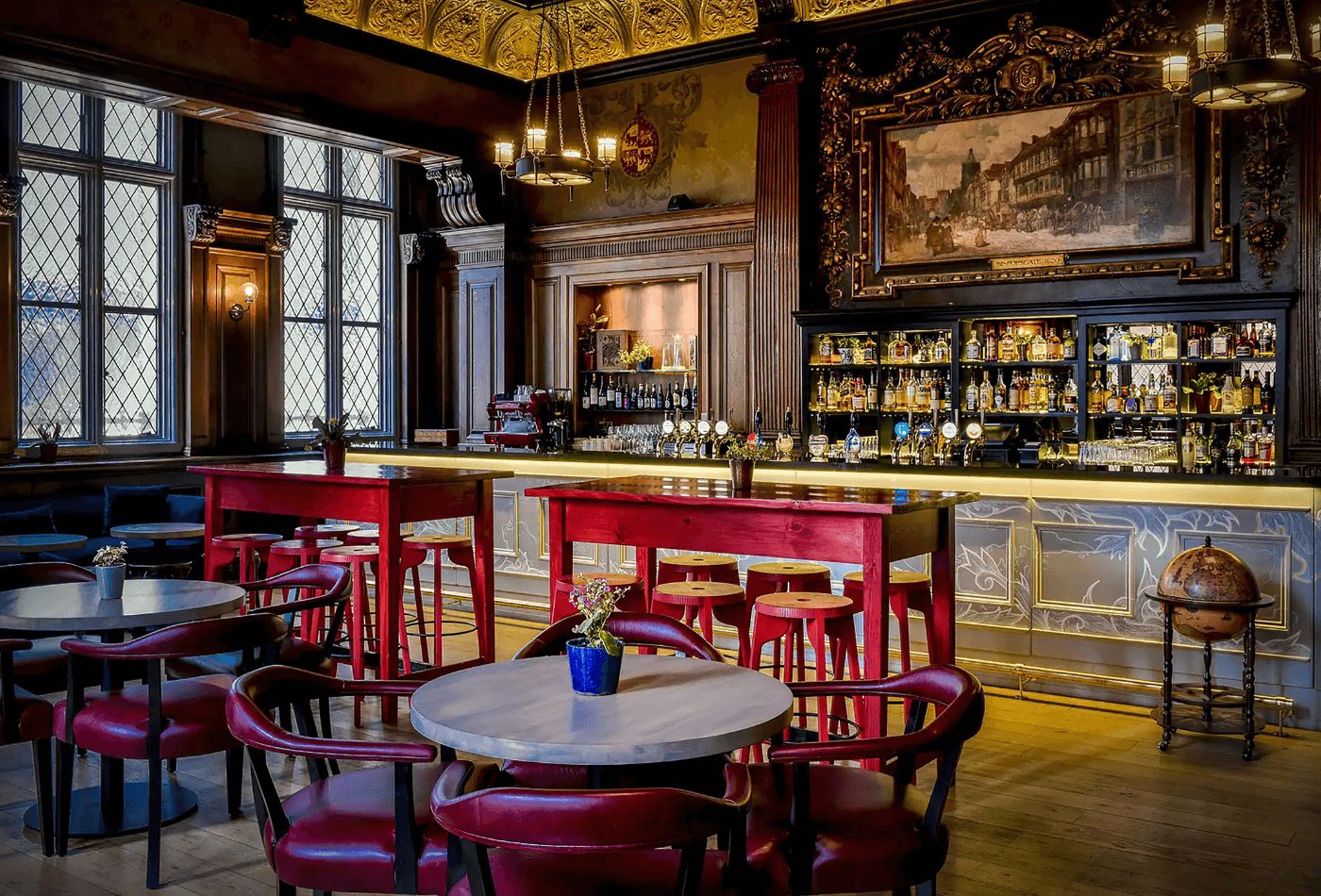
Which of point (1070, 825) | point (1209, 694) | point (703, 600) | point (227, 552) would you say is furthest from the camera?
point (227, 552)

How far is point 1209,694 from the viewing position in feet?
16.9

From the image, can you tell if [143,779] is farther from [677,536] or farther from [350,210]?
[350,210]

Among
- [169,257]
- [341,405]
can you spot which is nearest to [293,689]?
[169,257]

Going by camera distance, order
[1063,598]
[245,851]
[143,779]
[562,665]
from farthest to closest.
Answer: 1. [1063,598]
2. [143,779]
3. [245,851]
4. [562,665]

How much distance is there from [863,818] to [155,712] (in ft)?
7.22

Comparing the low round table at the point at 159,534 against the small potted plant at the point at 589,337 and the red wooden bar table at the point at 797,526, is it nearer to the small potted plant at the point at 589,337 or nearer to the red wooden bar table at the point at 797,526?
the red wooden bar table at the point at 797,526

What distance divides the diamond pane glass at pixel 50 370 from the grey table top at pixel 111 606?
5.40 m

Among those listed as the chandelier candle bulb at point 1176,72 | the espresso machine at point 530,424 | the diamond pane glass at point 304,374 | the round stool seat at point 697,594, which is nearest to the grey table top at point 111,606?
the round stool seat at point 697,594

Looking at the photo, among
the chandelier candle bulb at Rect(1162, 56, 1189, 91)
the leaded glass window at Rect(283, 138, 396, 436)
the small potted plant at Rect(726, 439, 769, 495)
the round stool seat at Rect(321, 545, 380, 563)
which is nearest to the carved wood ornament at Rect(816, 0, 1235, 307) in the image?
the chandelier candle bulb at Rect(1162, 56, 1189, 91)

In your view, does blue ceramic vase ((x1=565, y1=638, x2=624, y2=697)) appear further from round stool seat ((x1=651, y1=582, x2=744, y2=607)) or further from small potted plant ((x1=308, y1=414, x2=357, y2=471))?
small potted plant ((x1=308, y1=414, x2=357, y2=471))

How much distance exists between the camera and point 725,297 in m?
9.50

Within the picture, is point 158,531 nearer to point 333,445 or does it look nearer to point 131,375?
point 333,445

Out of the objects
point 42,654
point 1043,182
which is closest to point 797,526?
point 42,654

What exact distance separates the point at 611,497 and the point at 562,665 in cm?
209
